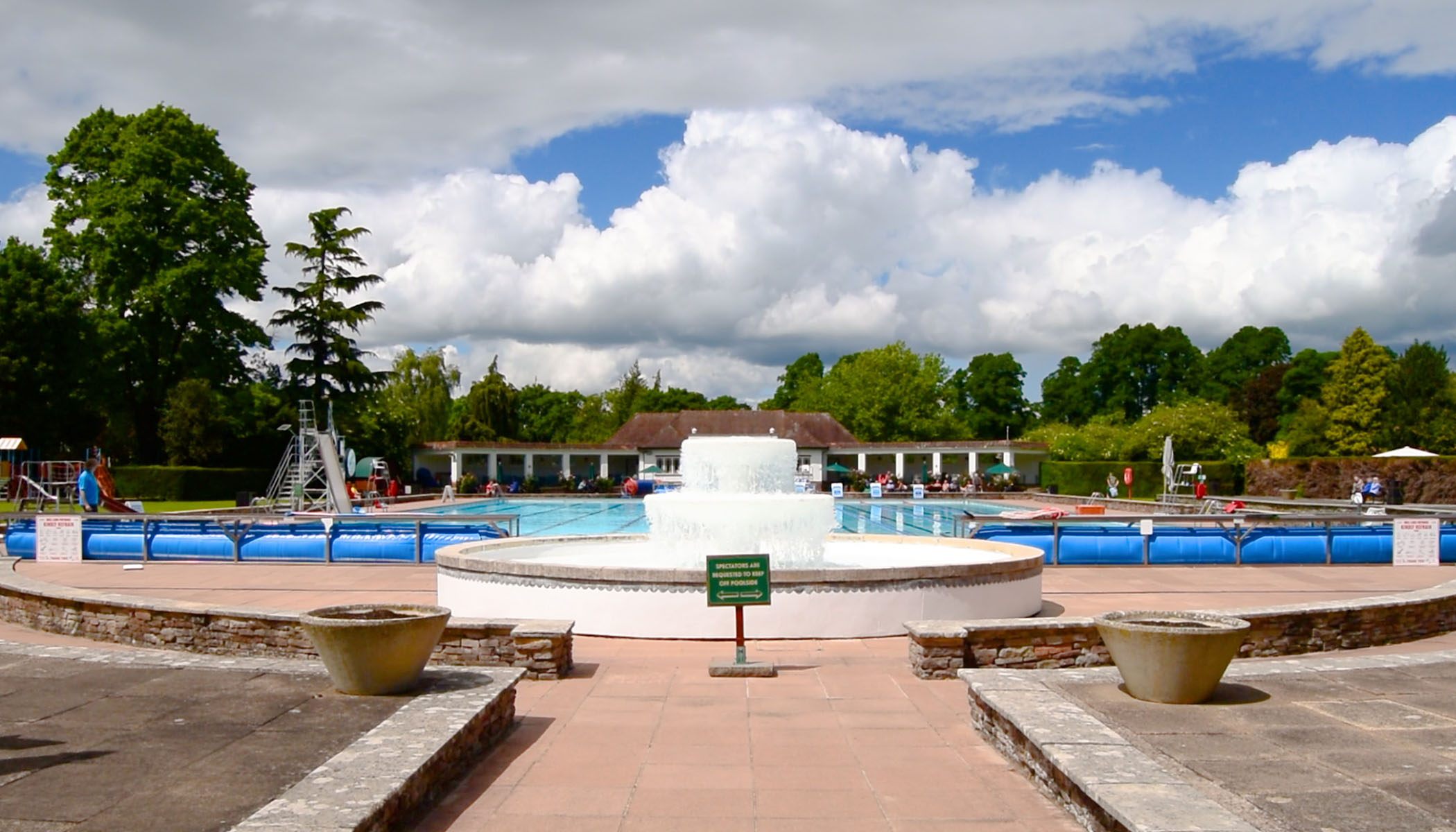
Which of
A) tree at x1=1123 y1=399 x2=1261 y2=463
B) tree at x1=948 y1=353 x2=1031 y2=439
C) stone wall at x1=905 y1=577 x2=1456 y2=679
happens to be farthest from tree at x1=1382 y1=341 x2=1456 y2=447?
stone wall at x1=905 y1=577 x2=1456 y2=679

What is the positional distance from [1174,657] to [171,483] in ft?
124

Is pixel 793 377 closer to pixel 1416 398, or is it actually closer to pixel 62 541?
pixel 1416 398

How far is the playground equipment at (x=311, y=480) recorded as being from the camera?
3084 cm

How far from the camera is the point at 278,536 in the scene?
1886cm

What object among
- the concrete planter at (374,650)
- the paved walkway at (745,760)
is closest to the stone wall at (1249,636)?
the paved walkway at (745,760)

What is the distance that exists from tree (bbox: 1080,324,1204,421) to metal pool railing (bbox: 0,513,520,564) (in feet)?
236

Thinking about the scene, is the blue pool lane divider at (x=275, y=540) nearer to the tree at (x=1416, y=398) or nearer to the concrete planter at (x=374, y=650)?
the concrete planter at (x=374, y=650)

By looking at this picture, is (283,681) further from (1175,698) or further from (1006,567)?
(1006,567)

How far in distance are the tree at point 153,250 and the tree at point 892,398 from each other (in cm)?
4304

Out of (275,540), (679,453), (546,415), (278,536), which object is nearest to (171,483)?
(278,536)

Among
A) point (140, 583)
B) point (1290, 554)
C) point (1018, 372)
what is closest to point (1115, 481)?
point (1290, 554)

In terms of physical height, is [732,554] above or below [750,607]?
above

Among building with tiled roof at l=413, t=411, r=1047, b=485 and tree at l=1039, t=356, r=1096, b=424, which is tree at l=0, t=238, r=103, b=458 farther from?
tree at l=1039, t=356, r=1096, b=424

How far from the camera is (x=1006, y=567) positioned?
1136 cm
